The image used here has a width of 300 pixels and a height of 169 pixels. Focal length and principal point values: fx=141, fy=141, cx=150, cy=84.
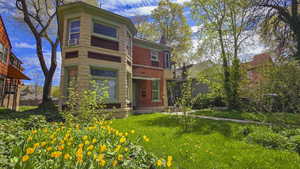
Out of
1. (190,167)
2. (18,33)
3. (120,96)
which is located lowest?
(190,167)

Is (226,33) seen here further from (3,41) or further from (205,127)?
(3,41)

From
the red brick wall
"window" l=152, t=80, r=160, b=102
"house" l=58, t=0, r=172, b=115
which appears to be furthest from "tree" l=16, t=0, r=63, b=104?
"window" l=152, t=80, r=160, b=102

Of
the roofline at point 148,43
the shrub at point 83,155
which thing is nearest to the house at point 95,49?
the roofline at point 148,43

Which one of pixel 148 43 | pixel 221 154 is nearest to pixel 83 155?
pixel 221 154

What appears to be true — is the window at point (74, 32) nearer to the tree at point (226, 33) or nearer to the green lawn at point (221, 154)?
the green lawn at point (221, 154)

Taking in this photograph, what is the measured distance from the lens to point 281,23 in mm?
10680

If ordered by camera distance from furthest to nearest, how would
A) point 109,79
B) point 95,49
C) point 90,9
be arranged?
1. point 109,79
2. point 95,49
3. point 90,9

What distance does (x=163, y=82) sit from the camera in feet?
49.7

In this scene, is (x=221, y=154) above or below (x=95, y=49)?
below

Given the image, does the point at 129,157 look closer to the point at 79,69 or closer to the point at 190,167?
the point at 190,167

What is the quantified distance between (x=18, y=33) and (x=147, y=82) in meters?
16.5

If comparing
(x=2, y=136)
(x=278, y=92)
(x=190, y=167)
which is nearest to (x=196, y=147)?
(x=190, y=167)

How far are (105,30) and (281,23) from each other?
13.2 metres

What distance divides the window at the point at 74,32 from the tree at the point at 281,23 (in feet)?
38.7
